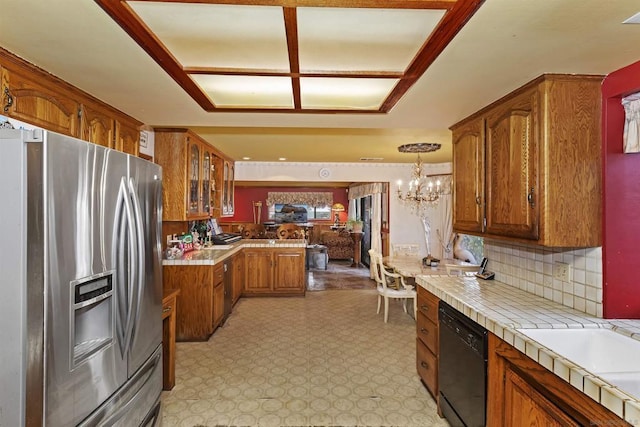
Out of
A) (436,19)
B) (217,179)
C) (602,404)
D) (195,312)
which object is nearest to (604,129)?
(436,19)

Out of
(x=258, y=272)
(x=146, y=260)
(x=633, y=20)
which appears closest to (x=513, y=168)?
(x=633, y=20)

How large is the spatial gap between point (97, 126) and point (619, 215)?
330 centimetres

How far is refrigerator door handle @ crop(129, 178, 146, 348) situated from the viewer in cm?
141

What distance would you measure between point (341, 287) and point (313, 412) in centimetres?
382

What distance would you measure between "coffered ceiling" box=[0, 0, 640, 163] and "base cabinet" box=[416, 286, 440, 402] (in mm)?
1462

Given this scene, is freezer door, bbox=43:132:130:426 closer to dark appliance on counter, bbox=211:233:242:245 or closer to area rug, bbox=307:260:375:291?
dark appliance on counter, bbox=211:233:242:245

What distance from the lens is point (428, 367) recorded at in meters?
2.47

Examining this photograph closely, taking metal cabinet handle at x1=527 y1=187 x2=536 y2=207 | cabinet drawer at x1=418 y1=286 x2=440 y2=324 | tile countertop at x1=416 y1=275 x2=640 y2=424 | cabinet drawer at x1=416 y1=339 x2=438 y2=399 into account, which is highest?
metal cabinet handle at x1=527 y1=187 x2=536 y2=207

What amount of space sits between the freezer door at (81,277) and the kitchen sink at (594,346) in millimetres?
1825

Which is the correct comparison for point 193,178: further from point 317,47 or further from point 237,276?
point 317,47

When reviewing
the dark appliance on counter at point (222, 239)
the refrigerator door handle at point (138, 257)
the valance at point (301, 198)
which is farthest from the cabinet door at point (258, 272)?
the valance at point (301, 198)

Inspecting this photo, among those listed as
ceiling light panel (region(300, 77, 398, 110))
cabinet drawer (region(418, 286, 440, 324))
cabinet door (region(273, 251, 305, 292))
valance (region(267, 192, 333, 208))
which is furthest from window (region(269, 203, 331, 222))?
ceiling light panel (region(300, 77, 398, 110))

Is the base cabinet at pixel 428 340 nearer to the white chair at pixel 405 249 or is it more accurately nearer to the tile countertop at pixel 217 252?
the tile countertop at pixel 217 252

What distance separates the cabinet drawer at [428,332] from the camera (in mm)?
2350
